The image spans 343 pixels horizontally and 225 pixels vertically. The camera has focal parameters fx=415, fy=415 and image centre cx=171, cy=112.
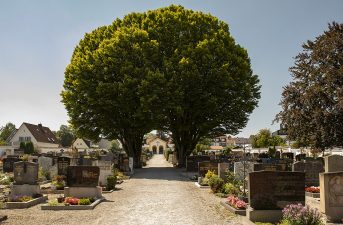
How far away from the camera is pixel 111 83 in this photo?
3931 centimetres

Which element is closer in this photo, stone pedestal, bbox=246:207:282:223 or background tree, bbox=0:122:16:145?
stone pedestal, bbox=246:207:282:223

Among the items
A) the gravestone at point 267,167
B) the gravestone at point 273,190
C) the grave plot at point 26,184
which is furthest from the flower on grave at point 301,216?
the gravestone at point 267,167

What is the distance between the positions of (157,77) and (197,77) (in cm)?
412

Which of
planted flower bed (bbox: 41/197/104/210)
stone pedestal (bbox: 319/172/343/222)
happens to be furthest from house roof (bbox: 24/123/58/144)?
stone pedestal (bbox: 319/172/343/222)

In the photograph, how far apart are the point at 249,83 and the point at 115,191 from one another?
24.3m

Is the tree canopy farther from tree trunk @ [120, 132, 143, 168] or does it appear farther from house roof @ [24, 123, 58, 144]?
house roof @ [24, 123, 58, 144]

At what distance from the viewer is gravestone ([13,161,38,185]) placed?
67.1ft

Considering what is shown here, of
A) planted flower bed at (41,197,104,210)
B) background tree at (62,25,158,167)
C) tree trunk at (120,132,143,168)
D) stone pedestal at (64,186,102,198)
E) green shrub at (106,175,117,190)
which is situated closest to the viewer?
planted flower bed at (41,197,104,210)

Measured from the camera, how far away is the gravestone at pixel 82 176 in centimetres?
2000

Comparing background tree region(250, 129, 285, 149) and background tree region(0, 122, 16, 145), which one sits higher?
background tree region(0, 122, 16, 145)

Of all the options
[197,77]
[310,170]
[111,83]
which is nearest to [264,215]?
[310,170]

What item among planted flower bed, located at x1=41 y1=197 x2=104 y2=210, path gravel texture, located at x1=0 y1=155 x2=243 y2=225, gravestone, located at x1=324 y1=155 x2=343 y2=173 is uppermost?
gravestone, located at x1=324 y1=155 x2=343 y2=173

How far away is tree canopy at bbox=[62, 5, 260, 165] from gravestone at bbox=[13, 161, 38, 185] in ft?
57.7

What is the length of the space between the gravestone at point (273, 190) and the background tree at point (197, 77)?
2319cm
